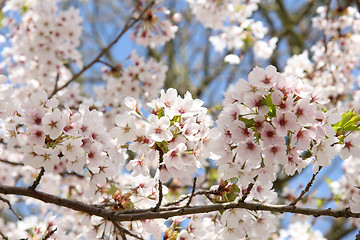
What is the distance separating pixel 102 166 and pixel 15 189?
1.46 feet

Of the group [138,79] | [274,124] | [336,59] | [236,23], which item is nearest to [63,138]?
[274,124]

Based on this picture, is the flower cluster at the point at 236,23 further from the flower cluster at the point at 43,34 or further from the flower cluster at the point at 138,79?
the flower cluster at the point at 43,34

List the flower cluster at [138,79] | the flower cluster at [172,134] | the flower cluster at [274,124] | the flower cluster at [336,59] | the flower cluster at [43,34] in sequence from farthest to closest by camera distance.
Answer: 1. the flower cluster at [336,59]
2. the flower cluster at [43,34]
3. the flower cluster at [138,79]
4. the flower cluster at [172,134]
5. the flower cluster at [274,124]

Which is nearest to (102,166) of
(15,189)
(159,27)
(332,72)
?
(15,189)

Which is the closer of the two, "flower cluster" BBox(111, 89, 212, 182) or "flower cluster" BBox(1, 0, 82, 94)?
"flower cluster" BBox(111, 89, 212, 182)

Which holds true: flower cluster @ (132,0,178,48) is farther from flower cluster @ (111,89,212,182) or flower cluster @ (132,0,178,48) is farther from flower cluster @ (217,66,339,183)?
flower cluster @ (217,66,339,183)

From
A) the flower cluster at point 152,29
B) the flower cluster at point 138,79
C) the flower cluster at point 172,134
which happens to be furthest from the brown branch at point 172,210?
the flower cluster at point 152,29

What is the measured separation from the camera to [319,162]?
65.9 inches

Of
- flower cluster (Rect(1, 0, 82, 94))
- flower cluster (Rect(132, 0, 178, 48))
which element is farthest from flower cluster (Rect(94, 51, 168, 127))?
flower cluster (Rect(1, 0, 82, 94))

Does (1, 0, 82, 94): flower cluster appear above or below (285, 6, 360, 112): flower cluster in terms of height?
above

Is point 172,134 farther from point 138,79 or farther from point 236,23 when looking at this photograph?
point 236,23

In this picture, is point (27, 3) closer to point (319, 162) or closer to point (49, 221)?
point (49, 221)

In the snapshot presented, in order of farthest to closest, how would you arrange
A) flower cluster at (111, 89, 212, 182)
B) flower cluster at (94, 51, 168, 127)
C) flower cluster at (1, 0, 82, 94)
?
flower cluster at (1, 0, 82, 94), flower cluster at (94, 51, 168, 127), flower cluster at (111, 89, 212, 182)

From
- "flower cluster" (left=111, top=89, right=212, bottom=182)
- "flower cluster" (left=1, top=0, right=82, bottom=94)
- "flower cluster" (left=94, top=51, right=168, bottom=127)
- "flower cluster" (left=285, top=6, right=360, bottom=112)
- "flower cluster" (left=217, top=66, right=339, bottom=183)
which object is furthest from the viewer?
→ "flower cluster" (left=285, top=6, right=360, bottom=112)
